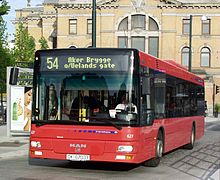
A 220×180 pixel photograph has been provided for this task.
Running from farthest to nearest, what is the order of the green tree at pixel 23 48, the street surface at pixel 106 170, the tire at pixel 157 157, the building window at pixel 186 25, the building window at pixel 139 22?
the building window at pixel 186 25
the building window at pixel 139 22
the green tree at pixel 23 48
the tire at pixel 157 157
the street surface at pixel 106 170

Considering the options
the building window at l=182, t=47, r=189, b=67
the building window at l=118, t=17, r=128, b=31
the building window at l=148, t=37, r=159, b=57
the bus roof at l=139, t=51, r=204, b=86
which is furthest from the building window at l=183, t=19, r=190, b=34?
the bus roof at l=139, t=51, r=204, b=86

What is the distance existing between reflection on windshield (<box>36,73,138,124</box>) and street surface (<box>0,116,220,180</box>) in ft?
4.17

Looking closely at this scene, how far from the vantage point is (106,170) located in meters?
12.7

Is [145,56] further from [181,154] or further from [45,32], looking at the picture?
[45,32]

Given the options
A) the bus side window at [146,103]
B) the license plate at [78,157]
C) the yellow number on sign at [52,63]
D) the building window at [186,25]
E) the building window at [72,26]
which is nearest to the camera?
the license plate at [78,157]

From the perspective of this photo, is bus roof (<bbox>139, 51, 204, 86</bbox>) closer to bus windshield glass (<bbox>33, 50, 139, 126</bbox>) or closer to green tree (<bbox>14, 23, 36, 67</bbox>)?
bus windshield glass (<bbox>33, 50, 139, 126</bbox>)

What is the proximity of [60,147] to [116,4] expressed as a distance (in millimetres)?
63230

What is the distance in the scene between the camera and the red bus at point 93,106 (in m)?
11.4

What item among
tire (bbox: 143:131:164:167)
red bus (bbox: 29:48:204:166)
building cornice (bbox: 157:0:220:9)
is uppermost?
building cornice (bbox: 157:0:220:9)

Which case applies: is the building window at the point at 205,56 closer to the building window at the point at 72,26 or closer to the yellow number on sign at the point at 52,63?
the building window at the point at 72,26

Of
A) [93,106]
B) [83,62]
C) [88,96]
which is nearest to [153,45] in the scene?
[83,62]

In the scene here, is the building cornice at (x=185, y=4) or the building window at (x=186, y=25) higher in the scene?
the building cornice at (x=185, y=4)

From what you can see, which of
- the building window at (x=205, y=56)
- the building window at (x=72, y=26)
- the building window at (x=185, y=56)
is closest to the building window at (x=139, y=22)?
the building window at (x=185, y=56)

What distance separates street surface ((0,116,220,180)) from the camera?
37.6ft
